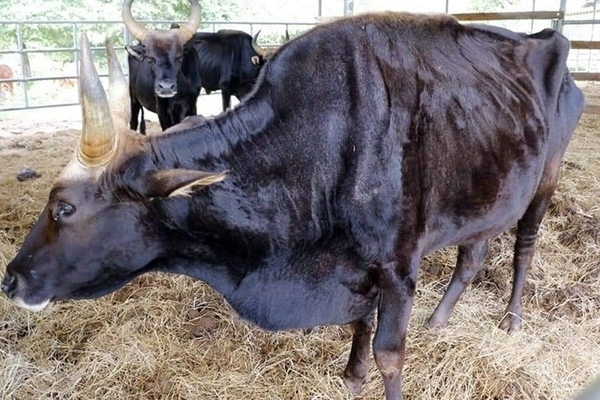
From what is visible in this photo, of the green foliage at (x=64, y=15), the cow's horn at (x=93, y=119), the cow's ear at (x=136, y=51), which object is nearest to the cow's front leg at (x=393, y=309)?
the cow's horn at (x=93, y=119)

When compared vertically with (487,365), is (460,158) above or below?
above

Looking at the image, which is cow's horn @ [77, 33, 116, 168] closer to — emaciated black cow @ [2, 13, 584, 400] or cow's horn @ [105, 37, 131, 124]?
emaciated black cow @ [2, 13, 584, 400]

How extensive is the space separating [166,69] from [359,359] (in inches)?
179

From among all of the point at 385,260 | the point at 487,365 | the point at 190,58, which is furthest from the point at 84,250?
the point at 190,58

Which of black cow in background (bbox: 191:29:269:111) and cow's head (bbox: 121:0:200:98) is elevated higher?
cow's head (bbox: 121:0:200:98)

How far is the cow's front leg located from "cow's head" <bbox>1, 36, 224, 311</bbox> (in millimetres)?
848

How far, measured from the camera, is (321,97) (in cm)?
231

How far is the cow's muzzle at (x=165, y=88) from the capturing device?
21.3 feet

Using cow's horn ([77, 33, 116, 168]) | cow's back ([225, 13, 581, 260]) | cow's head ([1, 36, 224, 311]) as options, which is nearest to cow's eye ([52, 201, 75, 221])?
cow's head ([1, 36, 224, 311])

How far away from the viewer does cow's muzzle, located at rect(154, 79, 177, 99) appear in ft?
21.3

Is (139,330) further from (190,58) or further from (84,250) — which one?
(190,58)

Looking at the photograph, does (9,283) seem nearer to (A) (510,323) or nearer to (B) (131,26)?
(A) (510,323)

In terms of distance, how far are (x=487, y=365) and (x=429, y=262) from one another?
3.50ft

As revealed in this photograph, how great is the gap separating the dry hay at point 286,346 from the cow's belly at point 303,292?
21.3 inches
